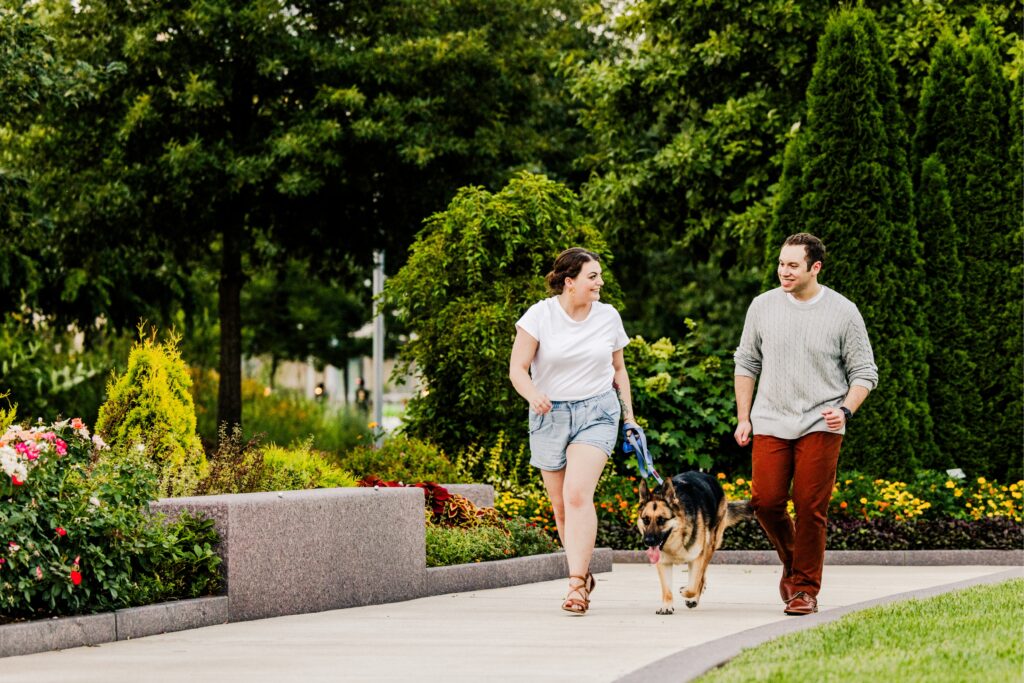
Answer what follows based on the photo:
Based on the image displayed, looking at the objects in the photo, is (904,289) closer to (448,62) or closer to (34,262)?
(448,62)

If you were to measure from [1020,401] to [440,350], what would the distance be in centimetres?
611

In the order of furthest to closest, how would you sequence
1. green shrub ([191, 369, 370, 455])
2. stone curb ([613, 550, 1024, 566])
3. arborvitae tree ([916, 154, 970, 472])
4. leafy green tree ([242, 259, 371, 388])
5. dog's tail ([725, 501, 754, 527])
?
leafy green tree ([242, 259, 371, 388]) < green shrub ([191, 369, 370, 455]) < arborvitae tree ([916, 154, 970, 472]) < stone curb ([613, 550, 1024, 566]) < dog's tail ([725, 501, 754, 527])

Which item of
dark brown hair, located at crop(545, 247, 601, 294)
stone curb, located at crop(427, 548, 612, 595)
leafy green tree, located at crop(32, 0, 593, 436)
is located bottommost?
stone curb, located at crop(427, 548, 612, 595)

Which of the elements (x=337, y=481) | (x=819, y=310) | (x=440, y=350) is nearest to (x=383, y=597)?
(x=337, y=481)

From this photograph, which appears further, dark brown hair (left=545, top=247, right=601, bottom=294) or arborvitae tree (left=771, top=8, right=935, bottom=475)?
arborvitae tree (left=771, top=8, right=935, bottom=475)

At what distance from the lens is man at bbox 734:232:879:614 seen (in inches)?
335

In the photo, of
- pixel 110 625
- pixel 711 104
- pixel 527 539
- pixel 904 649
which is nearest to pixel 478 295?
pixel 527 539

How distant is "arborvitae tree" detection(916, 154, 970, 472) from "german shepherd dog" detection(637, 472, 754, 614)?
7230 millimetres

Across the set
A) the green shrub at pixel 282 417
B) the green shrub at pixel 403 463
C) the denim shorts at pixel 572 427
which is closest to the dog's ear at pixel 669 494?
the denim shorts at pixel 572 427

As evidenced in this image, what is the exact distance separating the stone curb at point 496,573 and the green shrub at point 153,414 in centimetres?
182

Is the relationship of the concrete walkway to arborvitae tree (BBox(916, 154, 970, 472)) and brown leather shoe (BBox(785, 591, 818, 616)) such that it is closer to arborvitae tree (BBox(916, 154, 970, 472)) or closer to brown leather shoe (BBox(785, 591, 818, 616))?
brown leather shoe (BBox(785, 591, 818, 616))

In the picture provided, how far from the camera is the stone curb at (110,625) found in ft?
23.8

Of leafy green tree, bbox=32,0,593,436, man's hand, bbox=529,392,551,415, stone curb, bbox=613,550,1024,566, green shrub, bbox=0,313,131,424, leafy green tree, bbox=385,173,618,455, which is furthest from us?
green shrub, bbox=0,313,131,424

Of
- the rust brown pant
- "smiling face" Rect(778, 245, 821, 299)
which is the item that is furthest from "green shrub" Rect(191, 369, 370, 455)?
"smiling face" Rect(778, 245, 821, 299)
